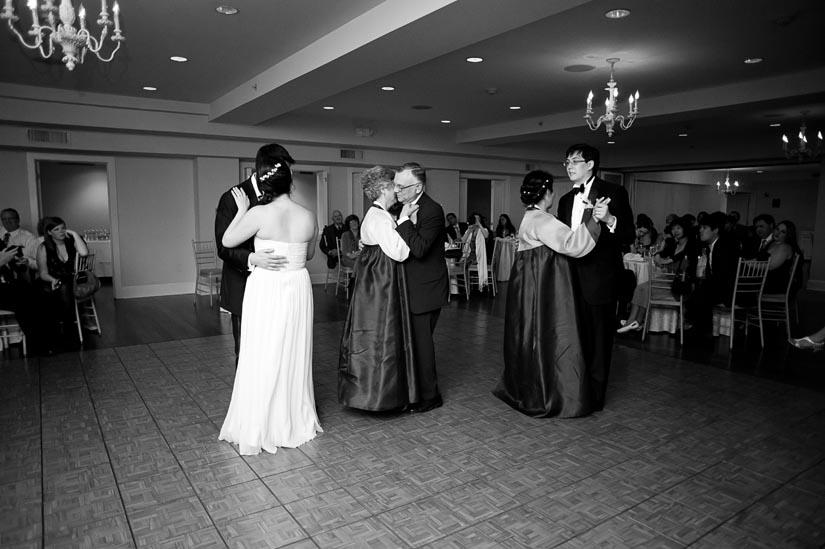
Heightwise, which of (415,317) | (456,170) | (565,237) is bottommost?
(415,317)

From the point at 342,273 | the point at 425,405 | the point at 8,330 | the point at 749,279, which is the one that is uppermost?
the point at 749,279

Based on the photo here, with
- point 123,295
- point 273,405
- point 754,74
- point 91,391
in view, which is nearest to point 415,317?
point 273,405

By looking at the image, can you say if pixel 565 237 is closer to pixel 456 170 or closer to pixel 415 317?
pixel 415 317

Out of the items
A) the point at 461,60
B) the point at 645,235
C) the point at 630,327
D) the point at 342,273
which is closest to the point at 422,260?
the point at 461,60

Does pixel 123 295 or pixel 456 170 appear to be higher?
pixel 456 170

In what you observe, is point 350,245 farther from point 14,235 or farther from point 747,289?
point 747,289

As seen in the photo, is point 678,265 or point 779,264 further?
point 678,265

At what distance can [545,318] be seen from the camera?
3643 mm

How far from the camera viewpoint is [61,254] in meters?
5.95

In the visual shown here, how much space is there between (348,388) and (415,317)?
63 cm

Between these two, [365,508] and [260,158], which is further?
[260,158]

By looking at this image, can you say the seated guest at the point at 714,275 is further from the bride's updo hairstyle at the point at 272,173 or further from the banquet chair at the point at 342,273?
the banquet chair at the point at 342,273

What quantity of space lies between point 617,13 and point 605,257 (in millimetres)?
2357

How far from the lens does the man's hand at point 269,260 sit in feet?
10.0
